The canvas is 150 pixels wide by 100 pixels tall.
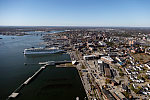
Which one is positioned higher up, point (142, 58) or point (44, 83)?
point (142, 58)

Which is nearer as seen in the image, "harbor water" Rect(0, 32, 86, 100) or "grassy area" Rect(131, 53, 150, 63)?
"harbor water" Rect(0, 32, 86, 100)

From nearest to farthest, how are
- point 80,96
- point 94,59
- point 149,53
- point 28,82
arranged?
1. point 80,96
2. point 28,82
3. point 94,59
4. point 149,53

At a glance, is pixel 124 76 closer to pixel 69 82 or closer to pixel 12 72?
pixel 69 82

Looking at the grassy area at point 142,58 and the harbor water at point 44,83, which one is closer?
the harbor water at point 44,83

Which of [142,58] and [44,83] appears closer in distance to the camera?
[44,83]

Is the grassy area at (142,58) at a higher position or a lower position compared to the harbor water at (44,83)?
higher

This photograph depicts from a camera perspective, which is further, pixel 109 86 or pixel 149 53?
pixel 149 53

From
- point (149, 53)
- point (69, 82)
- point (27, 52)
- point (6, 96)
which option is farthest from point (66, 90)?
point (149, 53)

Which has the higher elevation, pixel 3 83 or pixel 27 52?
pixel 27 52

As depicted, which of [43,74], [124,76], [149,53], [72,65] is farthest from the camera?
[149,53]

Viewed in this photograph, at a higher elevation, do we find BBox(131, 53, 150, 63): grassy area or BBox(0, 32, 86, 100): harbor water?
BBox(131, 53, 150, 63): grassy area
